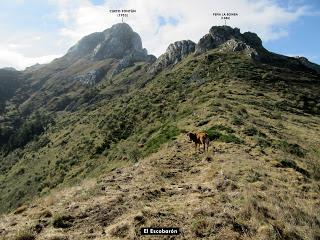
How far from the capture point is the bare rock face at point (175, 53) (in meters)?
118

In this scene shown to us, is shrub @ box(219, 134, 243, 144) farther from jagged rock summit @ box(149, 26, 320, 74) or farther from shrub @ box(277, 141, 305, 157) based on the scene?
jagged rock summit @ box(149, 26, 320, 74)

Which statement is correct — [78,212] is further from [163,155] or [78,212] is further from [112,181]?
[163,155]

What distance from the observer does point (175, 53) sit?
Result: 120 meters

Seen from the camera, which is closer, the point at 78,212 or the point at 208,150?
the point at 78,212

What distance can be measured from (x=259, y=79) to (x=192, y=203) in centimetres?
5745

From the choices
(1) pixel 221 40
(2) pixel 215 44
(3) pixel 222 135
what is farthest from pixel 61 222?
(1) pixel 221 40

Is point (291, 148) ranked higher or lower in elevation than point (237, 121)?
lower

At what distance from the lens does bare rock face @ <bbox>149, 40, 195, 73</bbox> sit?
11775 centimetres

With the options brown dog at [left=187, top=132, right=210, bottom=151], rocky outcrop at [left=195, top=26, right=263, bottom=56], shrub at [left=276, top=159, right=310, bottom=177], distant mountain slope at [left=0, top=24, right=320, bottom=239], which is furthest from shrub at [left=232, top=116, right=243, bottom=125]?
rocky outcrop at [left=195, top=26, right=263, bottom=56]

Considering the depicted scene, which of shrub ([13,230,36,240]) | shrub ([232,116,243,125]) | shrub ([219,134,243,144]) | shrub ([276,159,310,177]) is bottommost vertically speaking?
shrub ([13,230,36,240])

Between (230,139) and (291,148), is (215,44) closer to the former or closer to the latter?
(291,148)

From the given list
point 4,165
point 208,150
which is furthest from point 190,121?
point 4,165

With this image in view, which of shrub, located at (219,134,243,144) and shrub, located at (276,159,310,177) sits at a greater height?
shrub, located at (219,134,243,144)

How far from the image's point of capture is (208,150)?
25.0 m
